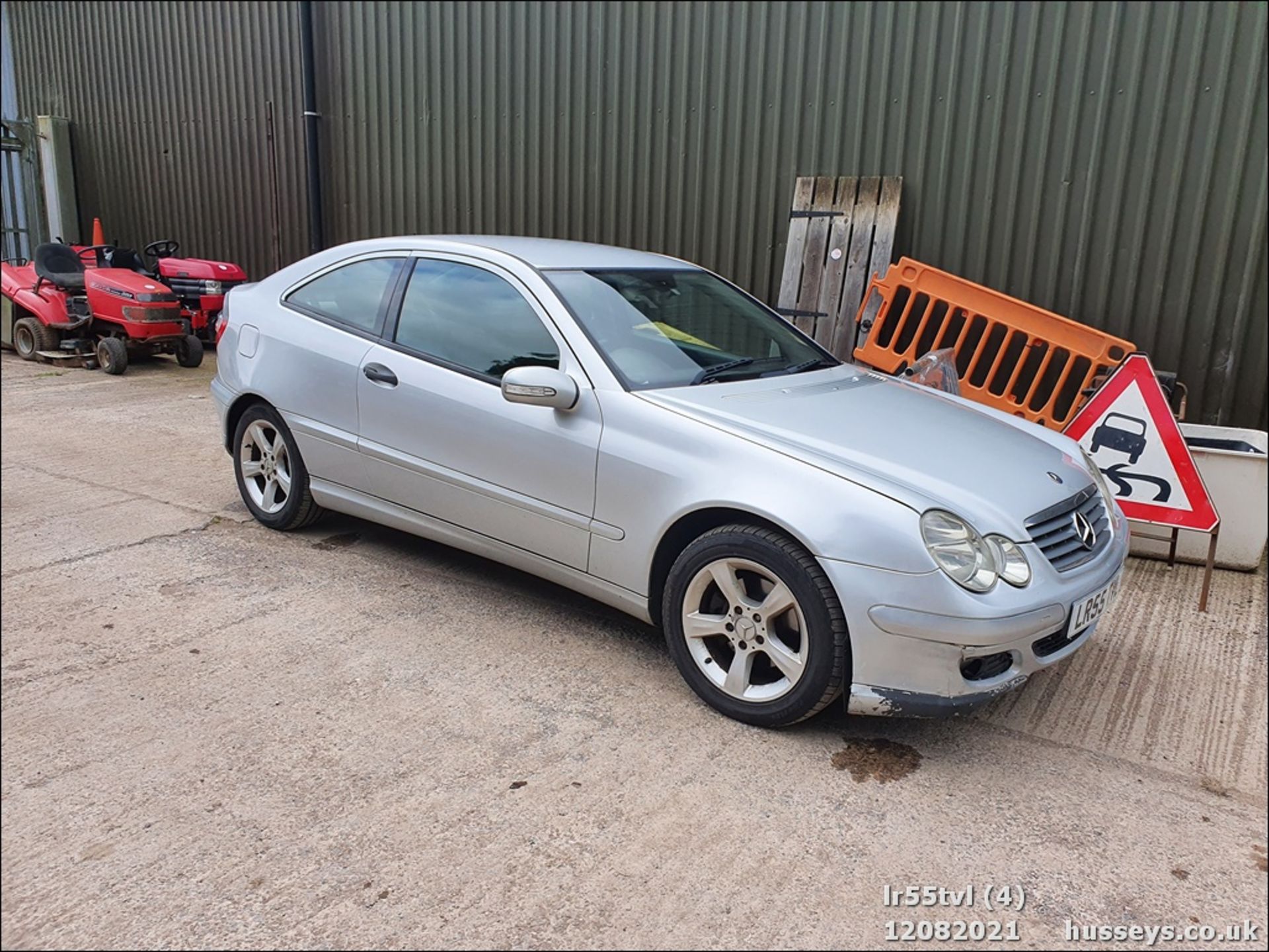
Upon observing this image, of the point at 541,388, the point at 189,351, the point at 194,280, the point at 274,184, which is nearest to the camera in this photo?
the point at 541,388

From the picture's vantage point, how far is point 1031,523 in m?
3.02

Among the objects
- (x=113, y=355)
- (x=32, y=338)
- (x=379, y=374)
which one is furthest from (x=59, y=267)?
(x=379, y=374)

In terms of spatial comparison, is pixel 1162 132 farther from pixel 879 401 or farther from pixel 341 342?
pixel 341 342

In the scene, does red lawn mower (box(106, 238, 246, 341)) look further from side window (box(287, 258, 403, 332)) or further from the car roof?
the car roof

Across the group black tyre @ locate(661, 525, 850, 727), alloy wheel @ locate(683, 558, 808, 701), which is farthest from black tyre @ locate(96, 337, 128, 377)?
alloy wheel @ locate(683, 558, 808, 701)

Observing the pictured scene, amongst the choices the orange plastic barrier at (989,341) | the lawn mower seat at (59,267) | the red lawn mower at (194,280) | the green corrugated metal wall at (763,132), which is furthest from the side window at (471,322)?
the lawn mower seat at (59,267)

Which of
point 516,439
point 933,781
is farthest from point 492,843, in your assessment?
point 516,439

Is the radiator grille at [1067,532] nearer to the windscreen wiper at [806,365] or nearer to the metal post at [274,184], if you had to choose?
the windscreen wiper at [806,365]

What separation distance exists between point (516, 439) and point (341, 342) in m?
1.15

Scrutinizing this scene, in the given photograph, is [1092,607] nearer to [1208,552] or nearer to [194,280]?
[1208,552]

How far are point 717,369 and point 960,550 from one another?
4.29ft

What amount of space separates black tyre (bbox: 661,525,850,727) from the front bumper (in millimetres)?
77

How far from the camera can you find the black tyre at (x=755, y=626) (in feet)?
9.74

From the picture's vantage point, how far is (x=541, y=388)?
137 inches
